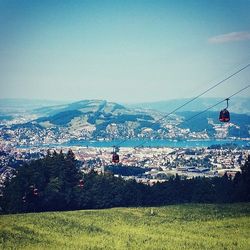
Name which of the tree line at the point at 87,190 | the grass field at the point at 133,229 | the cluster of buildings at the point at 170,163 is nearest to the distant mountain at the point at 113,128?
the cluster of buildings at the point at 170,163

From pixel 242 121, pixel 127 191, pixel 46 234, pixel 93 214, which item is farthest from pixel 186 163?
pixel 242 121

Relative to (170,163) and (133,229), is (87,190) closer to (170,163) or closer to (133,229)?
(133,229)

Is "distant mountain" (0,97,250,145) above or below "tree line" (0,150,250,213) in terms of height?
below

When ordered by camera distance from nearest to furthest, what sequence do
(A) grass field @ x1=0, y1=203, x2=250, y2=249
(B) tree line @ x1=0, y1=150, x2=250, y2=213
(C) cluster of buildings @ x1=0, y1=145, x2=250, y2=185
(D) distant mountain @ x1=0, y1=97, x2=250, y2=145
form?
1. (A) grass field @ x1=0, y1=203, x2=250, y2=249
2. (B) tree line @ x1=0, y1=150, x2=250, y2=213
3. (C) cluster of buildings @ x1=0, y1=145, x2=250, y2=185
4. (D) distant mountain @ x1=0, y1=97, x2=250, y2=145

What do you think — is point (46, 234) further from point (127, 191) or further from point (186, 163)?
point (186, 163)

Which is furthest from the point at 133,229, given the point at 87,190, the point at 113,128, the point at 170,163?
the point at 113,128

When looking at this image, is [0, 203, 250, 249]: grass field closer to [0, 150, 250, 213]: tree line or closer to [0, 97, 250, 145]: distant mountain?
[0, 150, 250, 213]: tree line

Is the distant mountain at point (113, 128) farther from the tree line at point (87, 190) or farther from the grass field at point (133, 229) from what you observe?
the grass field at point (133, 229)

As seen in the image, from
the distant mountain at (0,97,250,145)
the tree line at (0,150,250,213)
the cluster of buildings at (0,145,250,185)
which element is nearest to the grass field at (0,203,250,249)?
the tree line at (0,150,250,213)
